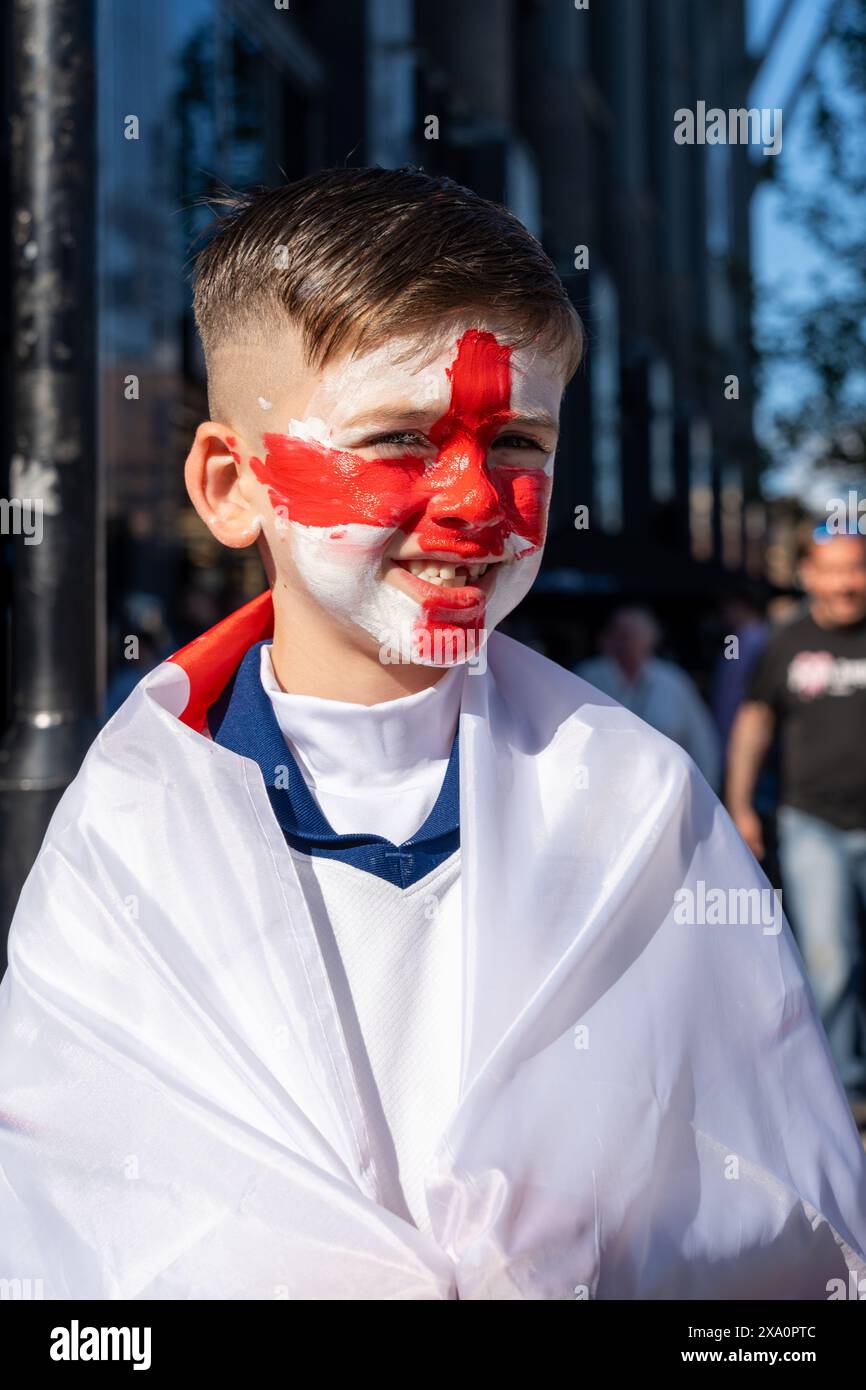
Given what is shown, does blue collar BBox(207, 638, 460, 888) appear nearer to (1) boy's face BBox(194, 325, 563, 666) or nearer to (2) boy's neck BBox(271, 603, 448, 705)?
(2) boy's neck BBox(271, 603, 448, 705)

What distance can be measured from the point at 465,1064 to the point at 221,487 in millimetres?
820

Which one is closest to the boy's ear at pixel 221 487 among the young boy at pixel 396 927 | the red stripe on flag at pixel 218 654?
the young boy at pixel 396 927

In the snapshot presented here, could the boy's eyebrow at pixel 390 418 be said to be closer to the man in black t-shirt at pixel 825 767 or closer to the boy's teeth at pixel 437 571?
the boy's teeth at pixel 437 571

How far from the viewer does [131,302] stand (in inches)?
314

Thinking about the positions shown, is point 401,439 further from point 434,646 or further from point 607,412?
point 607,412

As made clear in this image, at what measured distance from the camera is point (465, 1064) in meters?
1.69

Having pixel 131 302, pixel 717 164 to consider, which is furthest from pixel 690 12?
pixel 131 302

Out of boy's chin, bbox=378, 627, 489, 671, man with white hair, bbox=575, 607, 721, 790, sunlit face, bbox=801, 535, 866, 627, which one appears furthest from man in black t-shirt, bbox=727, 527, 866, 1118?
boy's chin, bbox=378, 627, 489, 671

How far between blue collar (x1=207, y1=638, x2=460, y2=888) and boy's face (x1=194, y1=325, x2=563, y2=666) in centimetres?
17

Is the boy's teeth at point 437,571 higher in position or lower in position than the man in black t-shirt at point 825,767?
higher

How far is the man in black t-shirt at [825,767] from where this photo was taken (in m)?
5.88

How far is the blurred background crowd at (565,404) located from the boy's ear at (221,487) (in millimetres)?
385

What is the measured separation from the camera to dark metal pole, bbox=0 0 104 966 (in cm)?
266
